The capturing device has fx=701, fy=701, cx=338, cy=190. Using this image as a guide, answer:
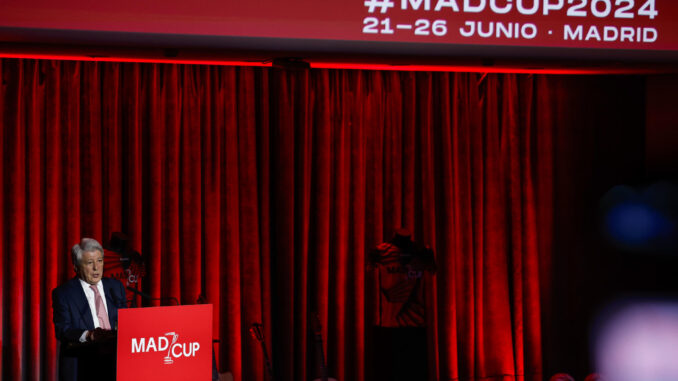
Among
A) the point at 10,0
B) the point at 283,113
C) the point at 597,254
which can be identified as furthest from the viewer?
the point at 597,254

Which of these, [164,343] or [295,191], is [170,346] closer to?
[164,343]

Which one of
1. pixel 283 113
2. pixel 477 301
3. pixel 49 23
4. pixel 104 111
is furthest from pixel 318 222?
pixel 49 23

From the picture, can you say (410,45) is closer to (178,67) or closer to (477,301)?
(178,67)

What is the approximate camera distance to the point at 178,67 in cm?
428

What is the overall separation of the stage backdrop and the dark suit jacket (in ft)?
2.80

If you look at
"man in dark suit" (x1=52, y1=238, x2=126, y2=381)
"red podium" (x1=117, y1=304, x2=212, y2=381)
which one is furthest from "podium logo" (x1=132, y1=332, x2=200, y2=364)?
"man in dark suit" (x1=52, y1=238, x2=126, y2=381)

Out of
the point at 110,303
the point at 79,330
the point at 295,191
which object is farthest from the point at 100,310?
the point at 295,191

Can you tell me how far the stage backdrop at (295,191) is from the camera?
4.11m

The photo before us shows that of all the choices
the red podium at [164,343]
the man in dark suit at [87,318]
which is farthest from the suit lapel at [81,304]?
the red podium at [164,343]

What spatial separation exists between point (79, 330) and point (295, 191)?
1.68 metres

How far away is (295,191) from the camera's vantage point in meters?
4.39

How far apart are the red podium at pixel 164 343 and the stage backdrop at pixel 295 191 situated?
159cm

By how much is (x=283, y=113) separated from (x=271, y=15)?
95 cm

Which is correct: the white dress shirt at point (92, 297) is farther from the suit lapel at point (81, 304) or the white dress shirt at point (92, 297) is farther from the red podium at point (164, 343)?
the red podium at point (164, 343)
